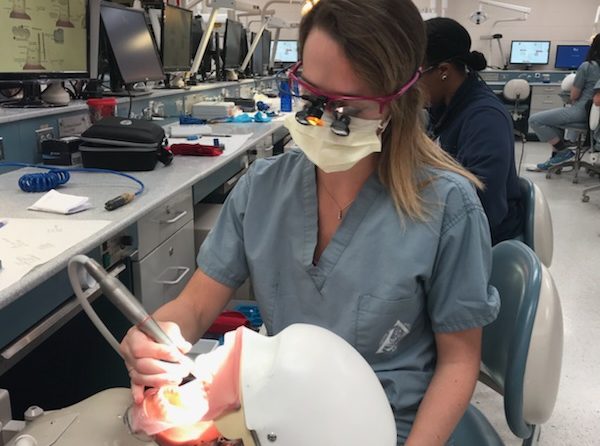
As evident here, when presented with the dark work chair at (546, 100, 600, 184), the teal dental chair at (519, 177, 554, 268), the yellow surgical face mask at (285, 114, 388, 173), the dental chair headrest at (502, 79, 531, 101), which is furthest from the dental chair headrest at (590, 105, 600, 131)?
the yellow surgical face mask at (285, 114, 388, 173)

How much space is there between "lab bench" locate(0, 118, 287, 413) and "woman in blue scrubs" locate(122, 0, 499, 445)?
31cm

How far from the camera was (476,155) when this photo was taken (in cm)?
176

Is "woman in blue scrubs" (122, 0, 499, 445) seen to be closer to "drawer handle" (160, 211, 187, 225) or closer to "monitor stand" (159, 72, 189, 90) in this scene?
"drawer handle" (160, 211, 187, 225)

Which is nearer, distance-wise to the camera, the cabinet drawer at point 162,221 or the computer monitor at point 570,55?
the cabinet drawer at point 162,221

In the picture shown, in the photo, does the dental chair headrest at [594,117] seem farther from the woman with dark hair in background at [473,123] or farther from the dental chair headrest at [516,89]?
the woman with dark hair in background at [473,123]

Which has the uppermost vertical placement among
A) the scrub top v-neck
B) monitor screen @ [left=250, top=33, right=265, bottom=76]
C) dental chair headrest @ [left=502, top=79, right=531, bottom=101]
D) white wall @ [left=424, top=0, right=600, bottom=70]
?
white wall @ [left=424, top=0, right=600, bottom=70]

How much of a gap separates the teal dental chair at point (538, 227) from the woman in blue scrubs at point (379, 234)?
2.65ft

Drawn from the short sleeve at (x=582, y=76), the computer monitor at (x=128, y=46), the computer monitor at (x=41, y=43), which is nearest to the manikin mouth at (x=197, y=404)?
the computer monitor at (x=41, y=43)

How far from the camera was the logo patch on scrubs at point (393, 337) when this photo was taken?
0.95 m

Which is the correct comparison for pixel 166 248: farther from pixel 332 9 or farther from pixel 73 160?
pixel 332 9

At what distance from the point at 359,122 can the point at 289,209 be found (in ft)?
0.66

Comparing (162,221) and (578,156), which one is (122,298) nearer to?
(162,221)

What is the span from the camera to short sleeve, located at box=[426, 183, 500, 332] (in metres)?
0.92

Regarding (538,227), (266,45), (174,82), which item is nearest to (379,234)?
(538,227)
